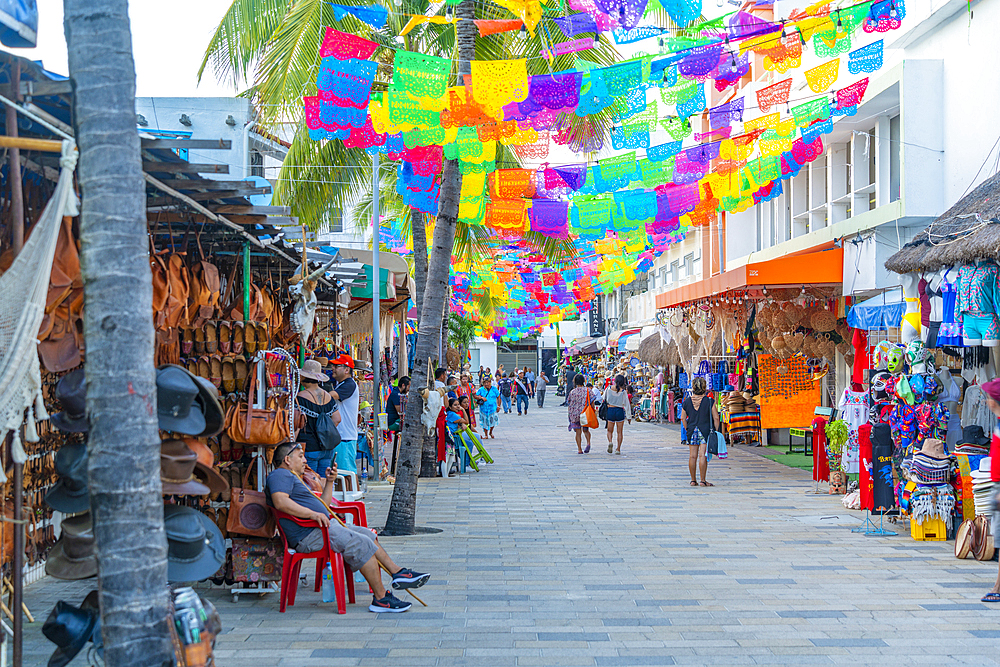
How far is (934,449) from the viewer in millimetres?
9375

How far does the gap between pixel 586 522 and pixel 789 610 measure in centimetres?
421

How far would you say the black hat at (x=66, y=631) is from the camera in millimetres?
4391

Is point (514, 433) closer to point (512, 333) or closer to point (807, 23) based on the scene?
point (807, 23)

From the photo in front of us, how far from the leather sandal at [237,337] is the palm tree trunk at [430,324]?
2747 mm

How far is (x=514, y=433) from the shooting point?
26875mm

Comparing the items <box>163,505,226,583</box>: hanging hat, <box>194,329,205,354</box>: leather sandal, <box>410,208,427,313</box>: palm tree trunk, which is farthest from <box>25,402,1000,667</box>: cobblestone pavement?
<box>410,208,427,313</box>: palm tree trunk

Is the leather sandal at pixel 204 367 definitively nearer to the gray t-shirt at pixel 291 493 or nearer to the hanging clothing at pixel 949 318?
the gray t-shirt at pixel 291 493

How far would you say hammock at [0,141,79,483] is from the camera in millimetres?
3619

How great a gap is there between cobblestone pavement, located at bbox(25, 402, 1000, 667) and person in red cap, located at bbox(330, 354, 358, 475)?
0.88 metres

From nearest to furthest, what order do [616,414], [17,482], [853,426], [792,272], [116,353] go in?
[116,353] < [17,482] < [853,426] < [792,272] < [616,414]

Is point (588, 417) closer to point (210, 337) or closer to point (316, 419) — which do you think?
point (316, 419)

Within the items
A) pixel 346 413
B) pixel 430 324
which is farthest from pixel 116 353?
pixel 346 413

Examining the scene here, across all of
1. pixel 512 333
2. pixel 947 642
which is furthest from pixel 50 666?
pixel 512 333

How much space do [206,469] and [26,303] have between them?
1893 mm
